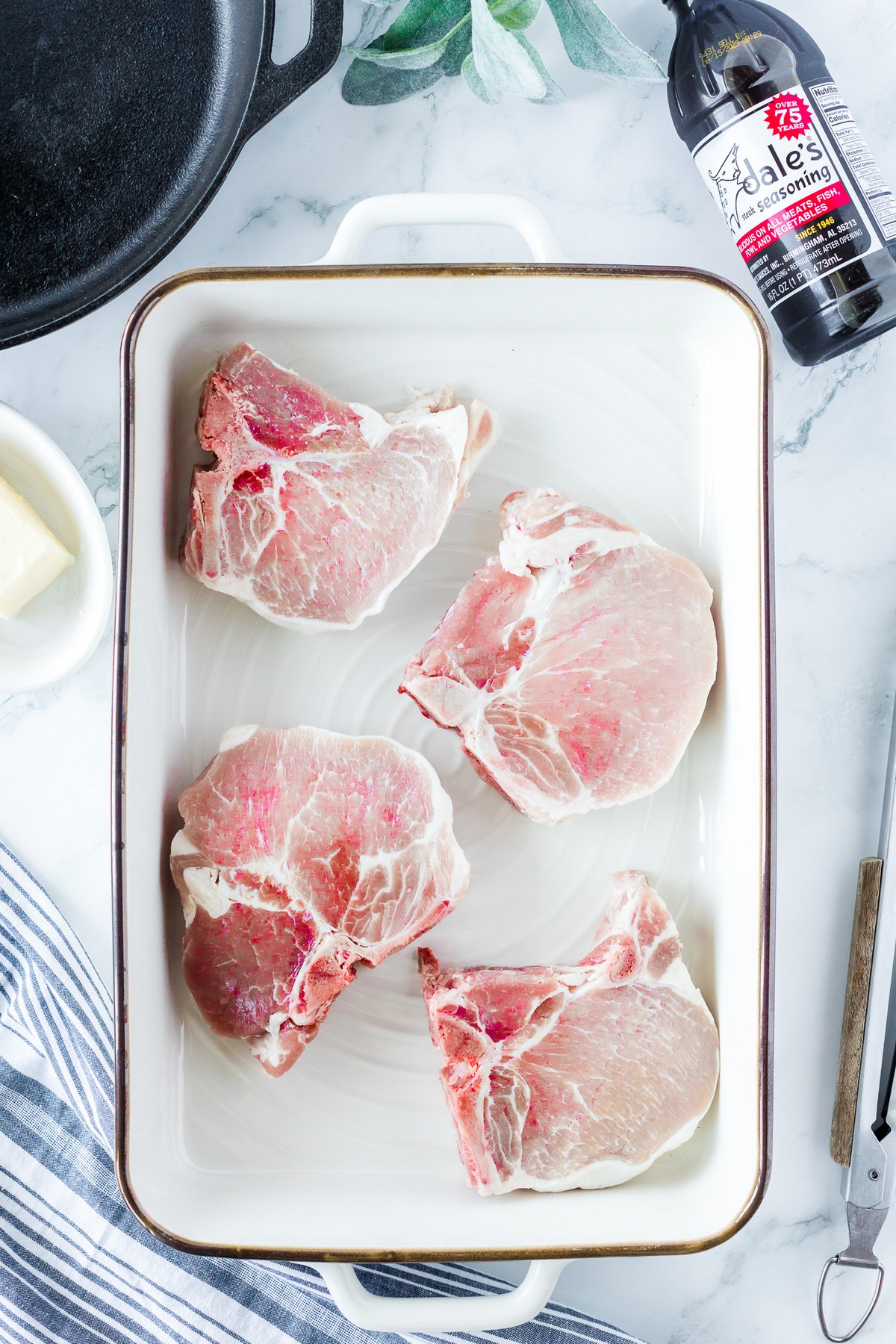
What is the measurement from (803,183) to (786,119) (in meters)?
0.07

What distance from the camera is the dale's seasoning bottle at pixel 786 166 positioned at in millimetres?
1129

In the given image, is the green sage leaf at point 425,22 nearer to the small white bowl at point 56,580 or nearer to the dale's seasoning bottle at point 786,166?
the dale's seasoning bottle at point 786,166

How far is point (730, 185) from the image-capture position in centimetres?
115

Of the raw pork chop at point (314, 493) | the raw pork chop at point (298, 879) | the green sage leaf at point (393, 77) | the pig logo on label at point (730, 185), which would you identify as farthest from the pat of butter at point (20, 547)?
the pig logo on label at point (730, 185)

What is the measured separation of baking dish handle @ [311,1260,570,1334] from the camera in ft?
3.71

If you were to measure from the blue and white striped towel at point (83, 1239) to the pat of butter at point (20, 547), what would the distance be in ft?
1.13

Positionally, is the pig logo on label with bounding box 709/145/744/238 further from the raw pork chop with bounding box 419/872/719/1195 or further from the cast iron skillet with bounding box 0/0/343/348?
the raw pork chop with bounding box 419/872/719/1195

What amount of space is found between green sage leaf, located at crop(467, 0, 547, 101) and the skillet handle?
0.15 m

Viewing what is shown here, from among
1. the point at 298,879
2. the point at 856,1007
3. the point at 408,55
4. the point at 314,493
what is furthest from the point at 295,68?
the point at 856,1007

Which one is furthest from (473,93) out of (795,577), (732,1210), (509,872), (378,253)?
(732,1210)

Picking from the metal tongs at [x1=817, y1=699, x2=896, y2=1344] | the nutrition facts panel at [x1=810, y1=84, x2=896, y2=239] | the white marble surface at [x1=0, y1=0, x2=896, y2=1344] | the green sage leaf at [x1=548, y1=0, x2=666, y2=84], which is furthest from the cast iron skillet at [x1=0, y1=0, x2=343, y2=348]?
the metal tongs at [x1=817, y1=699, x2=896, y2=1344]

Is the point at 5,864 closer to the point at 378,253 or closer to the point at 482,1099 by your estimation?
the point at 482,1099

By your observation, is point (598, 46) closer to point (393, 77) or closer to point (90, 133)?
point (393, 77)

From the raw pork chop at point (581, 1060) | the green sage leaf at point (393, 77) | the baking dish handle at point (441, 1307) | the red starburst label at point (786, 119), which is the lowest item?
the baking dish handle at point (441, 1307)
